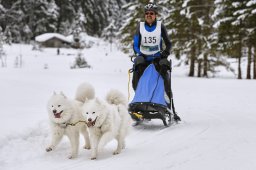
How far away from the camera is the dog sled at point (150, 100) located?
25.2 feet

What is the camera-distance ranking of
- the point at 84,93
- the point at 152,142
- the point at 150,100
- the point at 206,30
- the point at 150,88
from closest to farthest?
the point at 84,93
the point at 152,142
the point at 150,100
the point at 150,88
the point at 206,30

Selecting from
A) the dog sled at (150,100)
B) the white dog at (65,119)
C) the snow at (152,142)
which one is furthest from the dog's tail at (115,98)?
the dog sled at (150,100)

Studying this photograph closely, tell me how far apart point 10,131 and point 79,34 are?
47.4 m

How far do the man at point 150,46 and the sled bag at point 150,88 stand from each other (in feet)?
0.42

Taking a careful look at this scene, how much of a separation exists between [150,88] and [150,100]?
0.25 m

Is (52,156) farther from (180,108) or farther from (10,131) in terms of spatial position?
(180,108)

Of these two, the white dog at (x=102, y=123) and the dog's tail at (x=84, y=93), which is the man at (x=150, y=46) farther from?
the white dog at (x=102, y=123)

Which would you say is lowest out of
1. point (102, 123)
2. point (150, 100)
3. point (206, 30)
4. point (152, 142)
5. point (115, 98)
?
point (152, 142)

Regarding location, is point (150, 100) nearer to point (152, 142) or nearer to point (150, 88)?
point (150, 88)

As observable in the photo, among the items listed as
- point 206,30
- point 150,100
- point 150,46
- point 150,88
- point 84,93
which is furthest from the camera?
point 206,30

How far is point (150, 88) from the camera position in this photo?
782 centimetres

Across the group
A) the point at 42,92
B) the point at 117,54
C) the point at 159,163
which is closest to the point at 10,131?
the point at 159,163

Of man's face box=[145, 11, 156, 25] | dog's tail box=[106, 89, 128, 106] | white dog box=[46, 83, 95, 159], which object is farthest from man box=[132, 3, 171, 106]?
white dog box=[46, 83, 95, 159]

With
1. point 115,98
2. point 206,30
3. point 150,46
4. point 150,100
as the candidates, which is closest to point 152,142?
point 115,98
